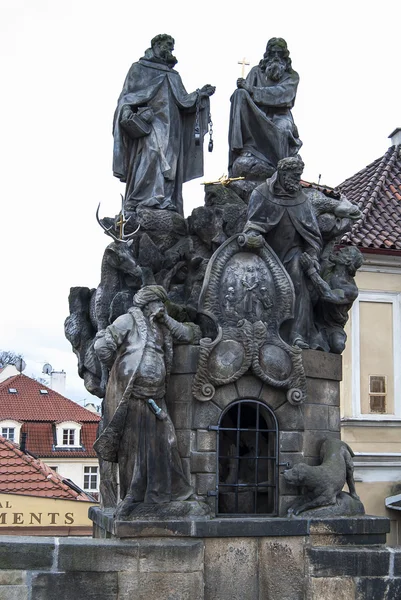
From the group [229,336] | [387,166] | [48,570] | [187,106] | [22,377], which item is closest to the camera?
[48,570]

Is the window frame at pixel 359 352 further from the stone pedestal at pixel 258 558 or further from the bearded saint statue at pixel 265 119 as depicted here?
the stone pedestal at pixel 258 558

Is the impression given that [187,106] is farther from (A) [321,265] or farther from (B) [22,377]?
(B) [22,377]

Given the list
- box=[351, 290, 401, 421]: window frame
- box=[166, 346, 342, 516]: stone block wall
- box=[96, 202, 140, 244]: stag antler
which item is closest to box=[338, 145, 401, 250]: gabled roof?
box=[351, 290, 401, 421]: window frame

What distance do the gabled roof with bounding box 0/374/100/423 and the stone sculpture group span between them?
25820 millimetres

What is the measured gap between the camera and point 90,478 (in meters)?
33.7

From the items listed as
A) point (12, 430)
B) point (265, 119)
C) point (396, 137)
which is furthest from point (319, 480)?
point (12, 430)

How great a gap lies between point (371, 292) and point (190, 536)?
11.2 meters

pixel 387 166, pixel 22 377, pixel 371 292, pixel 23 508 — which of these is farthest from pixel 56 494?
pixel 22 377

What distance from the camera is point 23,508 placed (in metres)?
18.5

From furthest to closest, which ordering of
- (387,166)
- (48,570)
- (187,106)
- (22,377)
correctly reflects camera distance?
(22,377), (387,166), (187,106), (48,570)

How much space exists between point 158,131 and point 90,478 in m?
25.0

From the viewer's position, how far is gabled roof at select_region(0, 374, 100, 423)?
35969mm

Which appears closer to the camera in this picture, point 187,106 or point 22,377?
point 187,106

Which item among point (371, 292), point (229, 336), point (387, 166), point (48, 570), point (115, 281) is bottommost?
point (48, 570)
